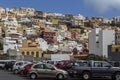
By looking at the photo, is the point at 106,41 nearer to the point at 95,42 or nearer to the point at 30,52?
the point at 95,42

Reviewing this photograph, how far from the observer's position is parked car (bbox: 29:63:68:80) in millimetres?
31344

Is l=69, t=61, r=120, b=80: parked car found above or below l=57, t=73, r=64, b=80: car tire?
above

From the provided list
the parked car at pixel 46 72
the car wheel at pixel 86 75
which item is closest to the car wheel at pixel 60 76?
the parked car at pixel 46 72

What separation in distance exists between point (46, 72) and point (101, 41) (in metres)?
101

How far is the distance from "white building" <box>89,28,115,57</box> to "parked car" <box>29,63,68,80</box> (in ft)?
304

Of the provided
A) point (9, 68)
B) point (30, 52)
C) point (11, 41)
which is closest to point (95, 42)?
point (30, 52)

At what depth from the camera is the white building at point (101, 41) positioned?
12757 cm

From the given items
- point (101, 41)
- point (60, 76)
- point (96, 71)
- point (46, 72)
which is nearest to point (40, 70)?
point (46, 72)

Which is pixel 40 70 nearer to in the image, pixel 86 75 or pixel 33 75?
pixel 33 75

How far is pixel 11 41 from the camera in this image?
17338cm

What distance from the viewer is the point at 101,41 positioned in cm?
13088

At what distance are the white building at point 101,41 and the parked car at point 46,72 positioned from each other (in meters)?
92.7

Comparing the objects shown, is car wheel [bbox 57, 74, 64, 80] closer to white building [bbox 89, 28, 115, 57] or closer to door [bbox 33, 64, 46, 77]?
door [bbox 33, 64, 46, 77]

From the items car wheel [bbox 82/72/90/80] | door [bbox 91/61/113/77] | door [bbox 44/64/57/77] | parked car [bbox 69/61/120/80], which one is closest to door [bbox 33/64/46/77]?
door [bbox 44/64/57/77]
